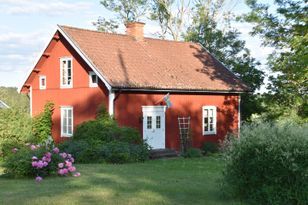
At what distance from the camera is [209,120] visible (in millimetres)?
28641

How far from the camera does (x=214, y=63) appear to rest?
31.1 metres

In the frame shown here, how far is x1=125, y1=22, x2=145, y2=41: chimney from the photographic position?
28938 mm

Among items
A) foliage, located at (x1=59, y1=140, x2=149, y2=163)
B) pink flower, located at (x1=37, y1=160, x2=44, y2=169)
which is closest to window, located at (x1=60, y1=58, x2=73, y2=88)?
foliage, located at (x1=59, y1=140, x2=149, y2=163)

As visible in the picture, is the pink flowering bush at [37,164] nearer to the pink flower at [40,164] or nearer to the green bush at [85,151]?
the pink flower at [40,164]

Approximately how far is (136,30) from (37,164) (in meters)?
16.7

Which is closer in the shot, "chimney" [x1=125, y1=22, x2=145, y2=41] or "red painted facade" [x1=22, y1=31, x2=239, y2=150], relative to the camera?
"red painted facade" [x1=22, y1=31, x2=239, y2=150]

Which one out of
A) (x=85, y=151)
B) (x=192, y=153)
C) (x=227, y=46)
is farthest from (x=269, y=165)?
(x=227, y=46)

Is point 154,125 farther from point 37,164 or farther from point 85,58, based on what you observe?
point 37,164

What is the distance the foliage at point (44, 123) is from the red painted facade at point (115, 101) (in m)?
0.35

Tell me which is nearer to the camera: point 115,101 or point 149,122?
point 115,101

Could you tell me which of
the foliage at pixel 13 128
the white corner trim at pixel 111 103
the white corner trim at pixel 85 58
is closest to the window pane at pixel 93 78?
the white corner trim at pixel 85 58

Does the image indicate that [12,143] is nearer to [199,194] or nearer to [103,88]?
[103,88]

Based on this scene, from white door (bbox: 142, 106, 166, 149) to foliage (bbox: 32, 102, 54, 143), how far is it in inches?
230

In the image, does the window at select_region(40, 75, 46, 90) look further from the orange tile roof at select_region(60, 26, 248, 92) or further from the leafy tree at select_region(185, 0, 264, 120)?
the leafy tree at select_region(185, 0, 264, 120)
